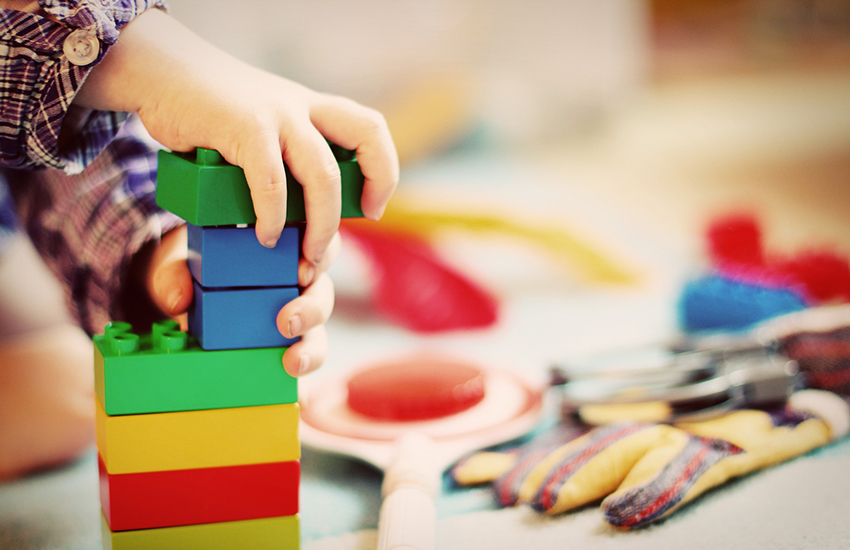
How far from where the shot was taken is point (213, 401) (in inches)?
15.8

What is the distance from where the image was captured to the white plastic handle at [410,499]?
0.41 meters

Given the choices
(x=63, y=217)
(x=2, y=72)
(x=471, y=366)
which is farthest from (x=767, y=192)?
(x=2, y=72)

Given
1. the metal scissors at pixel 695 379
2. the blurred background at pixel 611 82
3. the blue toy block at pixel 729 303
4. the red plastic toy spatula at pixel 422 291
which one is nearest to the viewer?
the metal scissors at pixel 695 379

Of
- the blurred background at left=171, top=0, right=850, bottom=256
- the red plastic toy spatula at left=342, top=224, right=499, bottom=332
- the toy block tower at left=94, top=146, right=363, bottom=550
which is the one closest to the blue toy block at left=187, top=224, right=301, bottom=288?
the toy block tower at left=94, top=146, right=363, bottom=550

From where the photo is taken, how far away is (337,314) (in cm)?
100

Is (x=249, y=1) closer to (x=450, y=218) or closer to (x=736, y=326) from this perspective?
(x=450, y=218)

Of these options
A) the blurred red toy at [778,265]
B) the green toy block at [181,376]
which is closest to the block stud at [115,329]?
the green toy block at [181,376]

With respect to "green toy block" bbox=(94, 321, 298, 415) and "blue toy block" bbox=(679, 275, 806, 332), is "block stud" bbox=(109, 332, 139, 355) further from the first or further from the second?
"blue toy block" bbox=(679, 275, 806, 332)

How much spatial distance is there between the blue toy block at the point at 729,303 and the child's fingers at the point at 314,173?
552 millimetres

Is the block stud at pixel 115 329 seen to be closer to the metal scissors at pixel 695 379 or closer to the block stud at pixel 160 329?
the block stud at pixel 160 329

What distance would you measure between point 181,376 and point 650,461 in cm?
29

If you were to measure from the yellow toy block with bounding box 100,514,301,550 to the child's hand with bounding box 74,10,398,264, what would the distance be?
0.50ft

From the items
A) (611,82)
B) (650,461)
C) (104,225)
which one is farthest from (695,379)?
(611,82)

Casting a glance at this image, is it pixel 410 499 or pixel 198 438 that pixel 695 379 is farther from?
pixel 198 438
